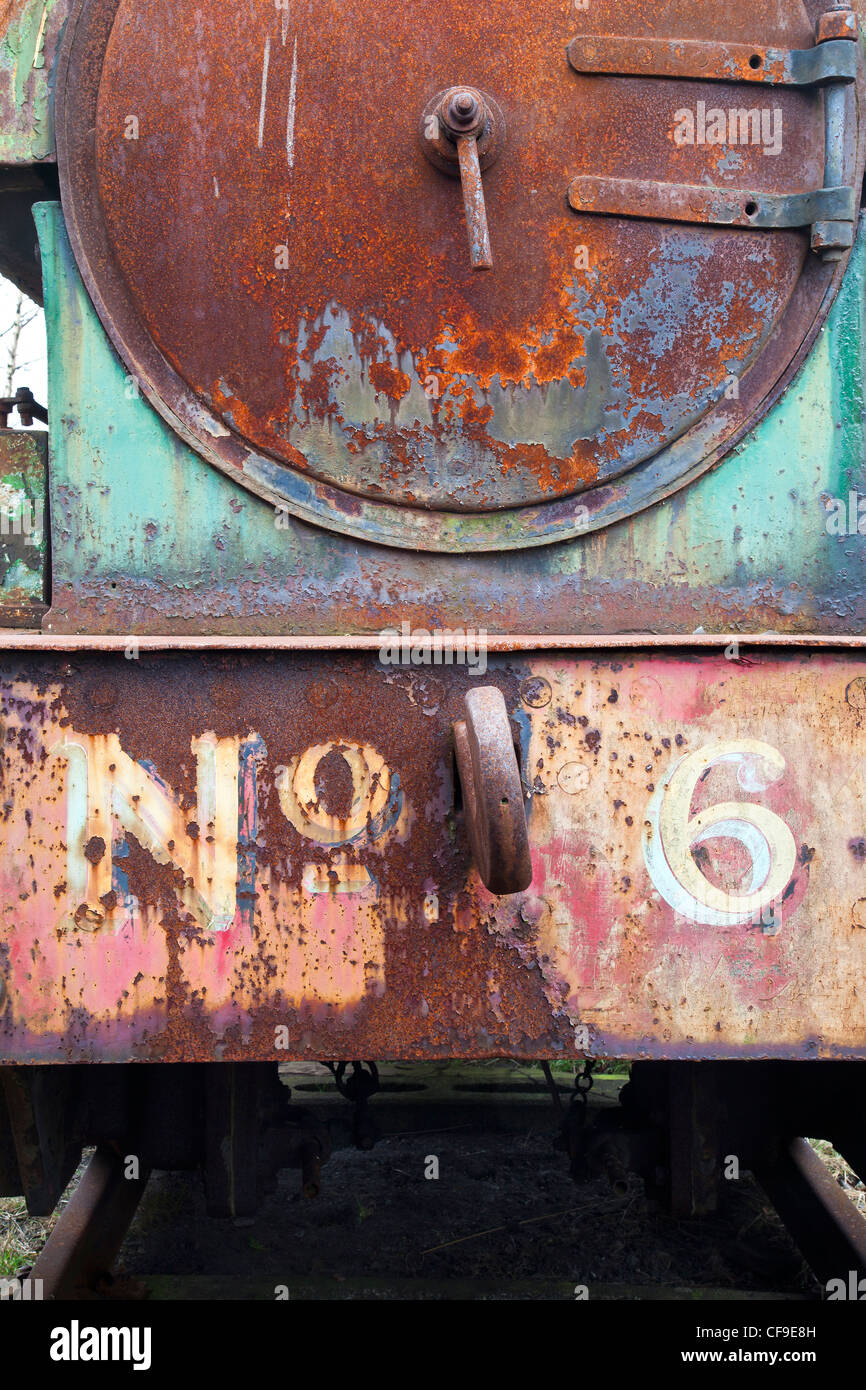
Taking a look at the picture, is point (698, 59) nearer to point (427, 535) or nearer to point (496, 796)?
point (427, 535)

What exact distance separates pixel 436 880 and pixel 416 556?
560 mm

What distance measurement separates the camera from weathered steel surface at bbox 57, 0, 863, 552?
1.67 m

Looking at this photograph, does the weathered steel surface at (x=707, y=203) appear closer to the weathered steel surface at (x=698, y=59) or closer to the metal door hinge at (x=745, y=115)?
the metal door hinge at (x=745, y=115)

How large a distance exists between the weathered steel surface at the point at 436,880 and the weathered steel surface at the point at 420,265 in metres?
0.45

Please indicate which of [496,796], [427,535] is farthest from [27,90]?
[496,796]

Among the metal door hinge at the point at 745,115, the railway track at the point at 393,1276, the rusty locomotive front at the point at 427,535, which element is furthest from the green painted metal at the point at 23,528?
the railway track at the point at 393,1276

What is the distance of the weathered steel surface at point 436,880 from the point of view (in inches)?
55.2

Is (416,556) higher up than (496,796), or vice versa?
(416,556)

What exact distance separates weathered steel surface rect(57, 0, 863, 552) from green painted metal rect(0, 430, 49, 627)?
10.3 inches

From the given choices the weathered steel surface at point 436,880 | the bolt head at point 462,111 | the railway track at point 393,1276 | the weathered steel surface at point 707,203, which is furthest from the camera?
the railway track at point 393,1276

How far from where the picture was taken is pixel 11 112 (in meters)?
1.74

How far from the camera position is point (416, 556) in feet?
5.70
